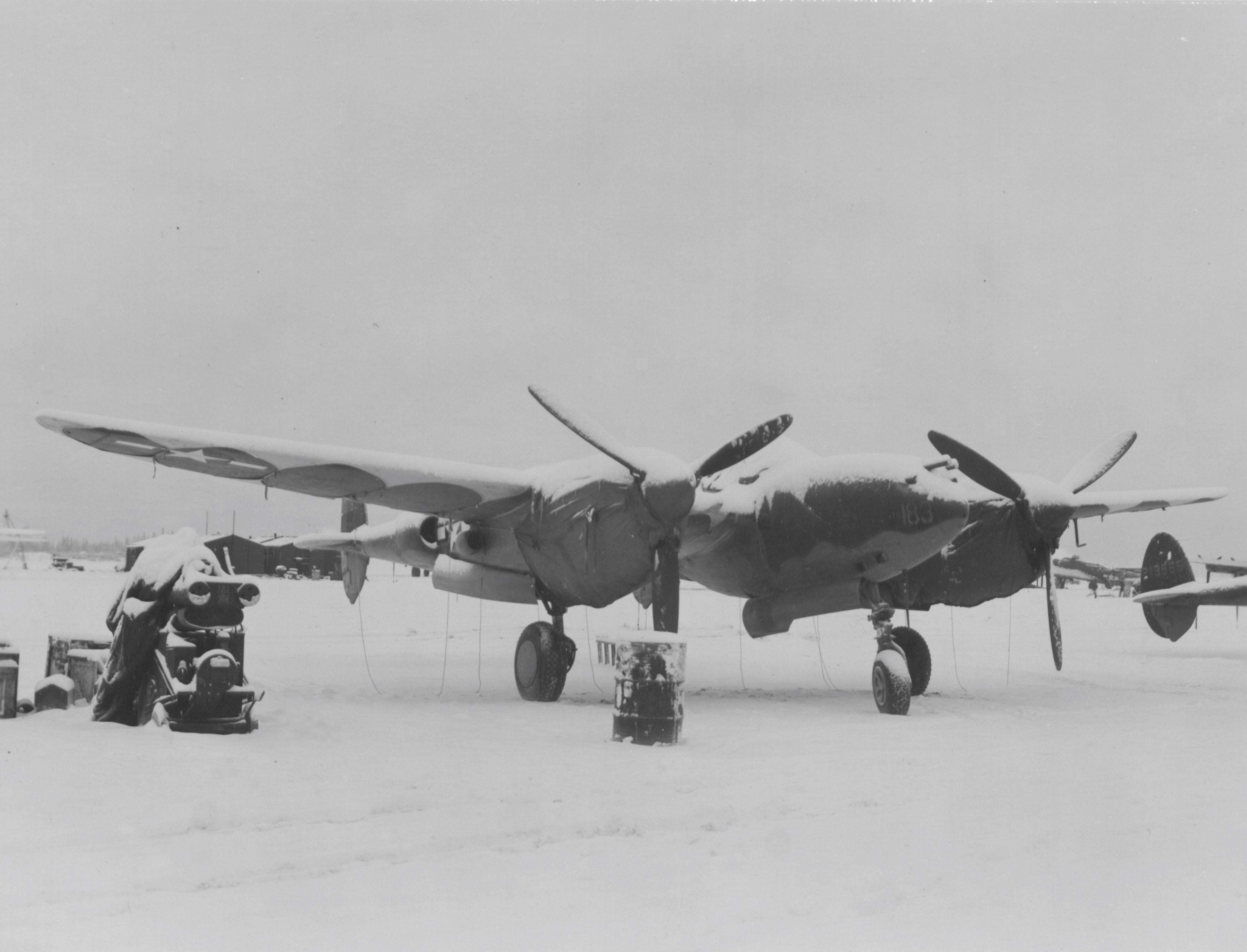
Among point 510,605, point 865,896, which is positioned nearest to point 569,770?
point 865,896

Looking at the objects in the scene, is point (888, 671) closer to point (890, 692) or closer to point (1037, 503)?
point (890, 692)

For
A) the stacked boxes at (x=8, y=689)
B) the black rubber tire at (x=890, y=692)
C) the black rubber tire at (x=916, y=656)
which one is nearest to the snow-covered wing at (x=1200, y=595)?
the black rubber tire at (x=916, y=656)

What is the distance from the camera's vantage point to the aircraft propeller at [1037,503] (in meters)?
13.3

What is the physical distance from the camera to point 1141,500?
17.2 meters

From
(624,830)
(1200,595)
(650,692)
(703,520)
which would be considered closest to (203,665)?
(650,692)

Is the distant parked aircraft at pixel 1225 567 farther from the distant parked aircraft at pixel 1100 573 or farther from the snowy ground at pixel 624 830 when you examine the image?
the distant parked aircraft at pixel 1100 573

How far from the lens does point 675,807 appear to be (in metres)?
6.63

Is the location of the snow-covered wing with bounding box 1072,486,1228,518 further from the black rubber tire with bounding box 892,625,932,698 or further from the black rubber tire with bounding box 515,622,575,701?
the black rubber tire with bounding box 515,622,575,701

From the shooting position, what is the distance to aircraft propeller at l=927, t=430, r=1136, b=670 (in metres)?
13.3

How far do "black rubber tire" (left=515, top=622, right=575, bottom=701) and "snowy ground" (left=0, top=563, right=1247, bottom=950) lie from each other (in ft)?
3.26

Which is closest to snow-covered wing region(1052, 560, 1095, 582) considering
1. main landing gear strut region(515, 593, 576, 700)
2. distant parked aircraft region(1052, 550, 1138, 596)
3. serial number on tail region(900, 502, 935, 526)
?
distant parked aircraft region(1052, 550, 1138, 596)

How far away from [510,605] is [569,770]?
34.7 metres

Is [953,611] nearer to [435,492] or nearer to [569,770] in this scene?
[435,492]

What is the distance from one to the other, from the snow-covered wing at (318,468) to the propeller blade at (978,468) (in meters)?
5.55
